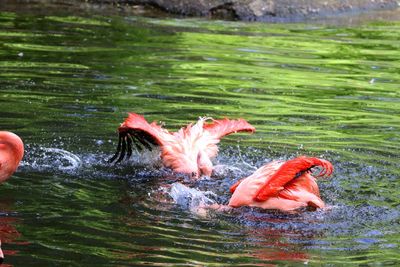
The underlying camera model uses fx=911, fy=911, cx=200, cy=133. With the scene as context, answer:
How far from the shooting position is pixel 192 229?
16.1 feet

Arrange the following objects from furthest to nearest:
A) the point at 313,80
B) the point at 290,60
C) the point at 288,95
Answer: the point at 290,60, the point at 313,80, the point at 288,95

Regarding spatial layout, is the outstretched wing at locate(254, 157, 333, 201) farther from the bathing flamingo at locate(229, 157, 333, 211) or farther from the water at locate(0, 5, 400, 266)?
the water at locate(0, 5, 400, 266)

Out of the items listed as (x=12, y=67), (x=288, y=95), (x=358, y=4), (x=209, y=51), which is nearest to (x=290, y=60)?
(x=209, y=51)

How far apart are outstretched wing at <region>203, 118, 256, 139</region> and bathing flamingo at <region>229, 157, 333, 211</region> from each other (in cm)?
116

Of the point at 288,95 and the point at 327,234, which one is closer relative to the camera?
the point at 327,234

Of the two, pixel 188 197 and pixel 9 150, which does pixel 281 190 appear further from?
pixel 9 150

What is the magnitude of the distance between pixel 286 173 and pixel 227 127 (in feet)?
4.64

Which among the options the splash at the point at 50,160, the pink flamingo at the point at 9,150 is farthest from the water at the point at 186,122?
the pink flamingo at the point at 9,150

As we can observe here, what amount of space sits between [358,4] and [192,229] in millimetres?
10099

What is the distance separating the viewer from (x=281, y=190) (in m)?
5.29

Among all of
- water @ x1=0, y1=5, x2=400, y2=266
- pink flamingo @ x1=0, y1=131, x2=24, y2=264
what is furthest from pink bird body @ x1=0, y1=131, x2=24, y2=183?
water @ x1=0, y1=5, x2=400, y2=266

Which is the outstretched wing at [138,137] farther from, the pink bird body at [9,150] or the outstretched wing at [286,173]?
the pink bird body at [9,150]

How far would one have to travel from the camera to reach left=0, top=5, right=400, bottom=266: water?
4.67 metres

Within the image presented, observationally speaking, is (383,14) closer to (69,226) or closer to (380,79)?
(380,79)
